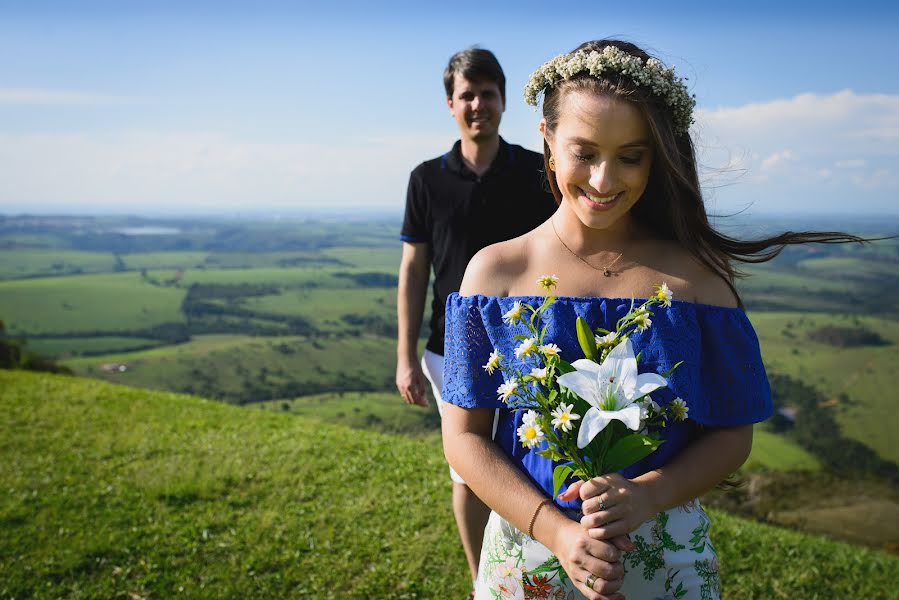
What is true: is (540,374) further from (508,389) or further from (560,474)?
(560,474)

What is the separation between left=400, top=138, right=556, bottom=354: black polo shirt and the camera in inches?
147

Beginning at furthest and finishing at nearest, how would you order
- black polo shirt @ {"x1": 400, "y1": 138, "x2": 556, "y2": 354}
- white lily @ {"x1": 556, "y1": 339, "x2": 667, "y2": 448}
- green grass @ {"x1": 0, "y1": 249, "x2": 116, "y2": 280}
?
green grass @ {"x1": 0, "y1": 249, "x2": 116, "y2": 280}, black polo shirt @ {"x1": 400, "y1": 138, "x2": 556, "y2": 354}, white lily @ {"x1": 556, "y1": 339, "x2": 667, "y2": 448}

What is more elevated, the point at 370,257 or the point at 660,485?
the point at 660,485

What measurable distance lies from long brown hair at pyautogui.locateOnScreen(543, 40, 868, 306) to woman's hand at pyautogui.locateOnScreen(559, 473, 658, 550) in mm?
657

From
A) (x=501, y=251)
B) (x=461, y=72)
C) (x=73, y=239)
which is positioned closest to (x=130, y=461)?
(x=461, y=72)

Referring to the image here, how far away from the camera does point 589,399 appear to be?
148 cm

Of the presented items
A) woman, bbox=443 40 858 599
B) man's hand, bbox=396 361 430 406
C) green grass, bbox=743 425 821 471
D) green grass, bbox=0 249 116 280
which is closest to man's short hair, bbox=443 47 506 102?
man's hand, bbox=396 361 430 406

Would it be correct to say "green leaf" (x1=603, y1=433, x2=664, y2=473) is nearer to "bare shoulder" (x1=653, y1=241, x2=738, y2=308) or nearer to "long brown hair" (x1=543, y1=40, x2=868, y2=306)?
"bare shoulder" (x1=653, y1=241, x2=738, y2=308)

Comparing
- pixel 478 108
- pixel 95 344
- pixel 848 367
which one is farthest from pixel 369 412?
pixel 95 344

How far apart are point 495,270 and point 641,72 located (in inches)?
24.3

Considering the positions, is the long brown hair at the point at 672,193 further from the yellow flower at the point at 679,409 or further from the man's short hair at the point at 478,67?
the man's short hair at the point at 478,67

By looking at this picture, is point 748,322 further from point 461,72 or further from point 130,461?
point 130,461

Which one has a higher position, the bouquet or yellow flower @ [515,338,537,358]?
yellow flower @ [515,338,537,358]

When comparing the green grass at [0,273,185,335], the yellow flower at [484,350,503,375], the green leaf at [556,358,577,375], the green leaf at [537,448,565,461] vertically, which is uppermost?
the green leaf at [556,358,577,375]
